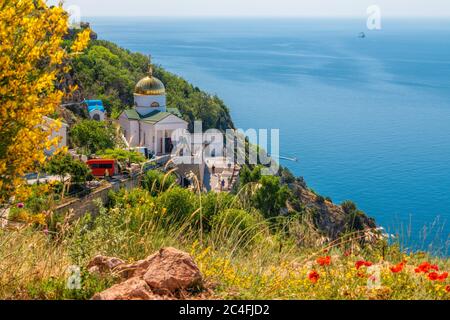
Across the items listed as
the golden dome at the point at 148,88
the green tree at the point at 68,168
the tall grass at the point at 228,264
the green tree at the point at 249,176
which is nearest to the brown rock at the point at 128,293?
the tall grass at the point at 228,264

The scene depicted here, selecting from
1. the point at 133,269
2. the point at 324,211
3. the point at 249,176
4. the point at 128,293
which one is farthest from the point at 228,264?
the point at 324,211

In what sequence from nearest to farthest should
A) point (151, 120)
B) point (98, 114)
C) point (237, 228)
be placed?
point (237, 228)
point (151, 120)
point (98, 114)

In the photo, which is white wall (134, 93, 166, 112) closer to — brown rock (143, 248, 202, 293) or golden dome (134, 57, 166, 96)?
golden dome (134, 57, 166, 96)

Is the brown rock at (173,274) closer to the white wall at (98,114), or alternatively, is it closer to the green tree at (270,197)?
the green tree at (270,197)

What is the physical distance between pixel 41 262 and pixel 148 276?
41.9 inches

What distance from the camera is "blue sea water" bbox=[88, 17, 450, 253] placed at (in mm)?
44656

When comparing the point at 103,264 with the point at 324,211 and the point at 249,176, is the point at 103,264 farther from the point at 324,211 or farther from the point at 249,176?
the point at 324,211

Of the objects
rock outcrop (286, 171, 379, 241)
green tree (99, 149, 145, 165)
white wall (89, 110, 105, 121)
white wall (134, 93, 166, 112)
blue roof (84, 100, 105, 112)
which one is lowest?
rock outcrop (286, 171, 379, 241)

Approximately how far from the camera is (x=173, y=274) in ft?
12.5

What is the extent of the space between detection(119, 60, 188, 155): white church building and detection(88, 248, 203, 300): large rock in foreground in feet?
79.5

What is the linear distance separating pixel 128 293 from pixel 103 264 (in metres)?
0.71

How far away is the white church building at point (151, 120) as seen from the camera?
1132 inches

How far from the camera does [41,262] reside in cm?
447

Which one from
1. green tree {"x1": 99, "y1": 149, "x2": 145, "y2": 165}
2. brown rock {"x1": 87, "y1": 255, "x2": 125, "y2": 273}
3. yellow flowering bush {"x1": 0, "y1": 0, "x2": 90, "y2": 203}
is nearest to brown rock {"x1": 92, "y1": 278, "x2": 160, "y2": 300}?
brown rock {"x1": 87, "y1": 255, "x2": 125, "y2": 273}
